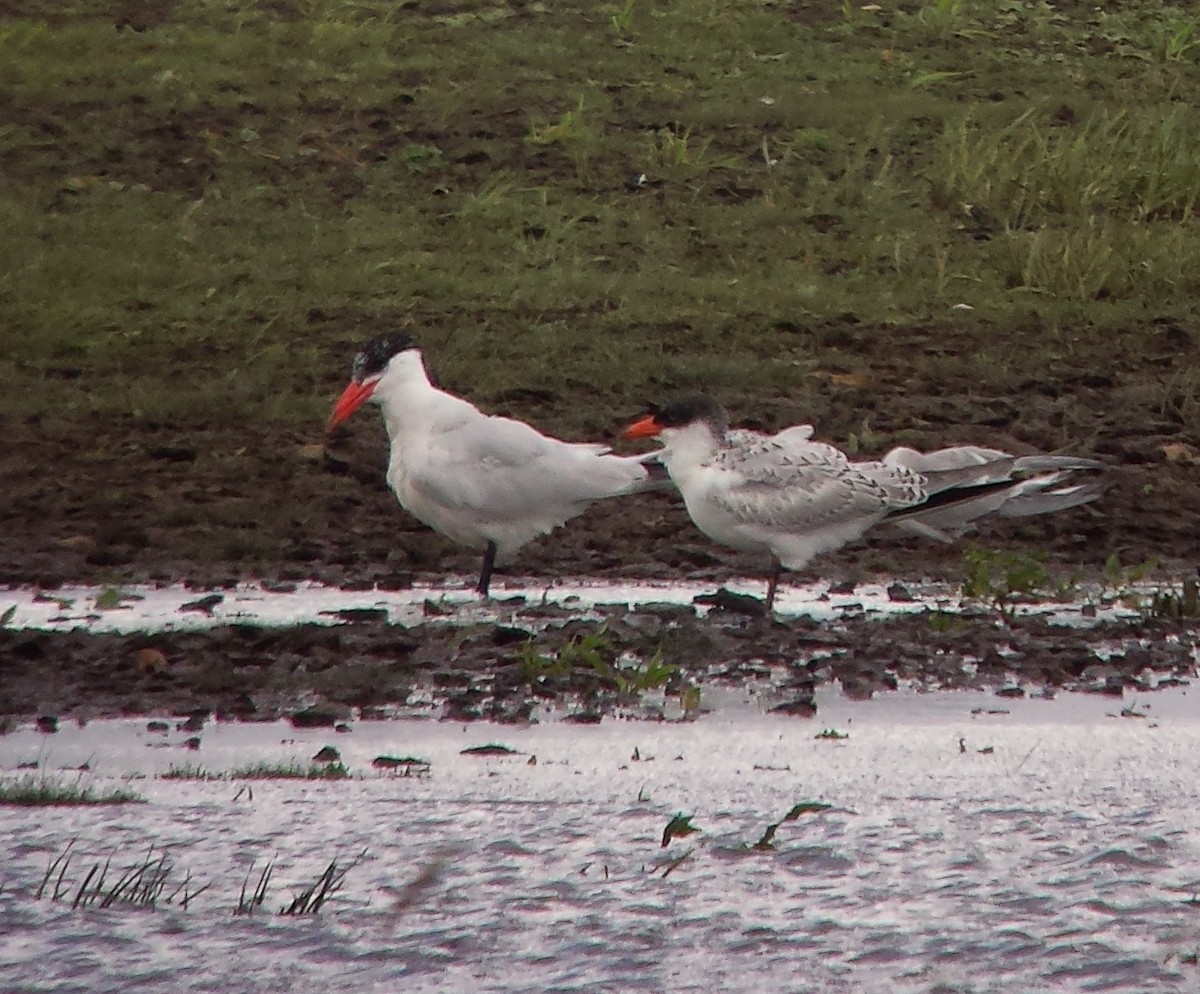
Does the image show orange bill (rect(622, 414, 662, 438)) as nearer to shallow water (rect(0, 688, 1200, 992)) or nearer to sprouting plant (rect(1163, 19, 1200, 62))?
shallow water (rect(0, 688, 1200, 992))

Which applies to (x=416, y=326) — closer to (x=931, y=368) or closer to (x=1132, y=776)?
(x=931, y=368)

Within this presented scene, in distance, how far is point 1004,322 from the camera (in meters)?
13.0

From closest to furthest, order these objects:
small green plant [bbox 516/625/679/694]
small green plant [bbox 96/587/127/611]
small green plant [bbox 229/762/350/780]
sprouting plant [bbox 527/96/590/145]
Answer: small green plant [bbox 229/762/350/780], small green plant [bbox 516/625/679/694], small green plant [bbox 96/587/127/611], sprouting plant [bbox 527/96/590/145]

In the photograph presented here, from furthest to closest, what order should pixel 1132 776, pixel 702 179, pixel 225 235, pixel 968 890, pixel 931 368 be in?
1. pixel 702 179
2. pixel 225 235
3. pixel 931 368
4. pixel 1132 776
5. pixel 968 890

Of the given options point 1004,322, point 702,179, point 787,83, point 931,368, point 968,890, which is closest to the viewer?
point 968,890

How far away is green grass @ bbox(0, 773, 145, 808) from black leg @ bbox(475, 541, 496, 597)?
113 inches

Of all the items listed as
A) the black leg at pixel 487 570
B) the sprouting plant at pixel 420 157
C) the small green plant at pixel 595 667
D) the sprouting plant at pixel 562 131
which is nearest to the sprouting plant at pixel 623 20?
the sprouting plant at pixel 562 131

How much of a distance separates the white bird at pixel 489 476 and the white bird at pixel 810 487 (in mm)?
232

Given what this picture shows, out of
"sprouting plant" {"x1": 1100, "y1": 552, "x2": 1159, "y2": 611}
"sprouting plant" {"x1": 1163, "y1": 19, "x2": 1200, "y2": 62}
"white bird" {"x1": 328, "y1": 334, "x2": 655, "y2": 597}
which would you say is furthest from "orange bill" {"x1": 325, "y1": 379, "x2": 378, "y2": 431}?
"sprouting plant" {"x1": 1163, "y1": 19, "x2": 1200, "y2": 62}

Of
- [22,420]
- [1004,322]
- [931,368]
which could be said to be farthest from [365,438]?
[1004,322]

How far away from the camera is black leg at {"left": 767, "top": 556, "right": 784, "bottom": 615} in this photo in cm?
841

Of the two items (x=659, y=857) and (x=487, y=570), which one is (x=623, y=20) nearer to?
(x=487, y=570)

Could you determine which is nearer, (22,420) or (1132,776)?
(1132,776)

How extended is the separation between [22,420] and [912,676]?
5.18 metres
